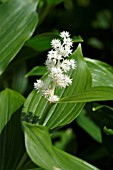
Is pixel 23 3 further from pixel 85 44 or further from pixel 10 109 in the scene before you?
pixel 85 44

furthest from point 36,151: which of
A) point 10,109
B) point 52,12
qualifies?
point 52,12

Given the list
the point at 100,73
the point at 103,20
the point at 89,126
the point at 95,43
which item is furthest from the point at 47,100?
the point at 103,20

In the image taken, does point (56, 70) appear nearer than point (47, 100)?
Yes

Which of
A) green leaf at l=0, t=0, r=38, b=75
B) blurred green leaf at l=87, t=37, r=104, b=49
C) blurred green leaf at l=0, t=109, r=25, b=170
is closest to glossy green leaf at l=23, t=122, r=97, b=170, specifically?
blurred green leaf at l=0, t=109, r=25, b=170

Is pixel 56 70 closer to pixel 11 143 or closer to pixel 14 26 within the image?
pixel 11 143

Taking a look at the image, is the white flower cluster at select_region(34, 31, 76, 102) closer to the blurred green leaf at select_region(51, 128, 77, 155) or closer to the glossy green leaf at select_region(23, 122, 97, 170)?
the glossy green leaf at select_region(23, 122, 97, 170)

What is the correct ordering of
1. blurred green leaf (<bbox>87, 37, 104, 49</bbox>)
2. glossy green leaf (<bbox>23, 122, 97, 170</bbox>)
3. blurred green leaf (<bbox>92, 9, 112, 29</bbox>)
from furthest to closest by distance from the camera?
1. blurred green leaf (<bbox>92, 9, 112, 29</bbox>)
2. blurred green leaf (<bbox>87, 37, 104, 49</bbox>)
3. glossy green leaf (<bbox>23, 122, 97, 170</bbox>)

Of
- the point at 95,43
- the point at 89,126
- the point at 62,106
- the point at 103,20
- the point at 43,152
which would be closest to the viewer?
the point at 43,152
